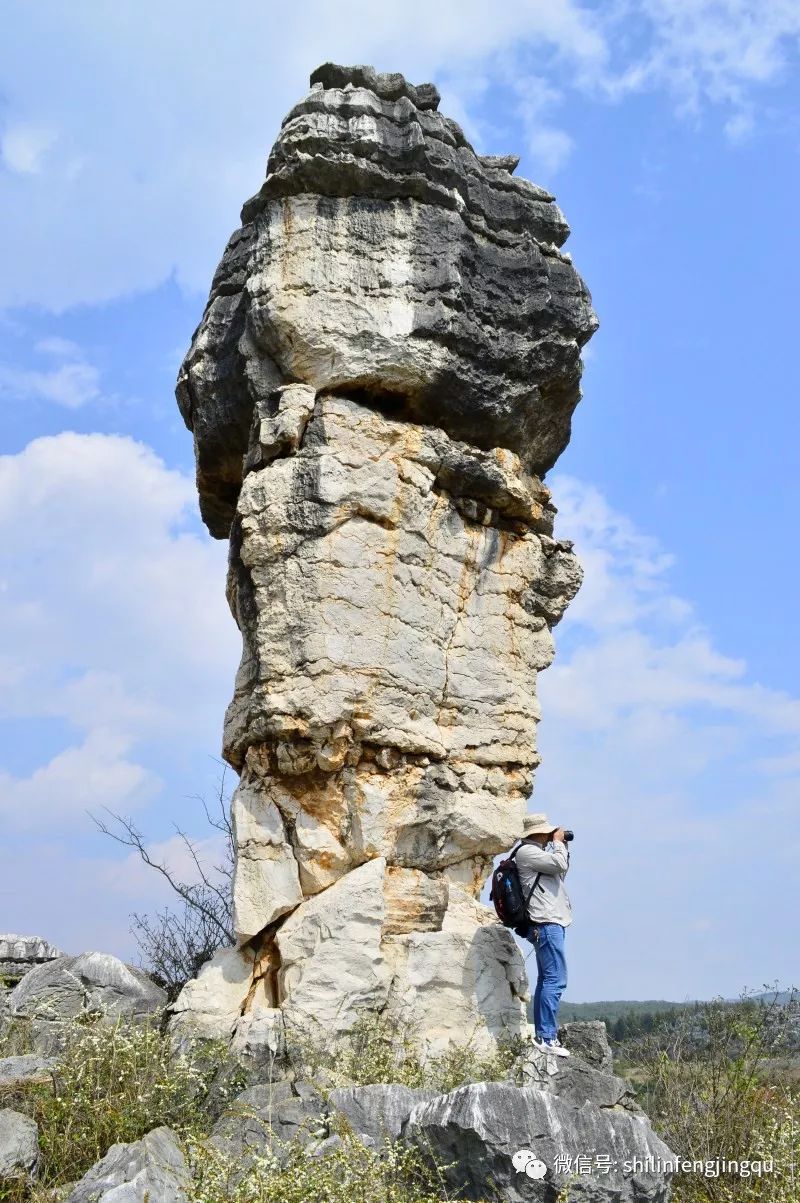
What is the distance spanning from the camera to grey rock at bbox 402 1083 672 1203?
505 centimetres

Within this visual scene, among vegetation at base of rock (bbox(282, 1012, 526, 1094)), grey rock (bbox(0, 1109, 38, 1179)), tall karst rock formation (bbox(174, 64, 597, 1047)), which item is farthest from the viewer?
tall karst rock formation (bbox(174, 64, 597, 1047))

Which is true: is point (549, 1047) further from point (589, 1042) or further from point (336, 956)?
point (336, 956)

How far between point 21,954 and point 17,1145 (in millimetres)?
4528

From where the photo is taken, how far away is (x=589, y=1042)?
720 cm

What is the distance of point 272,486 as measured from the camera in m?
7.84

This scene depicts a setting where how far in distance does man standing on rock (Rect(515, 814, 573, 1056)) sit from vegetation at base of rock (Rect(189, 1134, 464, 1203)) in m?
1.35

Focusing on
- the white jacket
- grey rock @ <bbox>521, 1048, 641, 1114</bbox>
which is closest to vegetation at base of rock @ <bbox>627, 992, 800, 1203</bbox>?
grey rock @ <bbox>521, 1048, 641, 1114</bbox>

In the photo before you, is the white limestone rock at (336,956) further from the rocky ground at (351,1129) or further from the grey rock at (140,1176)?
the grey rock at (140,1176)

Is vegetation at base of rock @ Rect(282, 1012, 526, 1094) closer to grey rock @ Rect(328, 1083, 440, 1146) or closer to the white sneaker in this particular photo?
the white sneaker

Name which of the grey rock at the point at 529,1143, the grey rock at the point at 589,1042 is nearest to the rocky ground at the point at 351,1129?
the grey rock at the point at 529,1143

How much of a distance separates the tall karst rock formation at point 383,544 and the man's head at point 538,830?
0.71 metres

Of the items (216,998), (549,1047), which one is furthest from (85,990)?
(549,1047)

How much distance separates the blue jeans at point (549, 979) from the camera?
634 cm

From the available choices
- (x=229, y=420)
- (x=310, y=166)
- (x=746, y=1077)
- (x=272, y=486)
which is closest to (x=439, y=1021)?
(x=746, y=1077)
